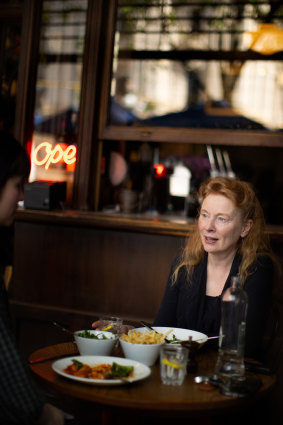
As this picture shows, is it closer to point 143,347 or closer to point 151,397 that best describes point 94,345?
point 143,347

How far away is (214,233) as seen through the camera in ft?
8.42

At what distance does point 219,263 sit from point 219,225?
0.19 m

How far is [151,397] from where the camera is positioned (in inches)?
67.9

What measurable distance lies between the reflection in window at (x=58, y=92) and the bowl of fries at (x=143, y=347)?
2288 millimetres

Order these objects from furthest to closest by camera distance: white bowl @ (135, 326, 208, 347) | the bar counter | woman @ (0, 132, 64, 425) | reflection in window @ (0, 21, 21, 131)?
reflection in window @ (0, 21, 21, 131), the bar counter, white bowl @ (135, 326, 208, 347), woman @ (0, 132, 64, 425)

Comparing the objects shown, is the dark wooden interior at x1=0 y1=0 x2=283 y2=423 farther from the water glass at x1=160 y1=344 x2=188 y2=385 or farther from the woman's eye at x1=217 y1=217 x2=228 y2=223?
the water glass at x1=160 y1=344 x2=188 y2=385

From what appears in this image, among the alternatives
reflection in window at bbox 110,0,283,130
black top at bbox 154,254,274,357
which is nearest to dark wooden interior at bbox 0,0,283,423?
reflection in window at bbox 110,0,283,130

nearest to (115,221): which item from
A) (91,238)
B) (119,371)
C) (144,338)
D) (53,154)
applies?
(91,238)

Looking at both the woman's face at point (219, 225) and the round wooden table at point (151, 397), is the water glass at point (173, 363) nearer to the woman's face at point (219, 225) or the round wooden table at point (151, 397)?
the round wooden table at point (151, 397)

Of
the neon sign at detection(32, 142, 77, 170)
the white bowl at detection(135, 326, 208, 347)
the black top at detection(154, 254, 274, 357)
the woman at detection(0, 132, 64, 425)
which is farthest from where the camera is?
the neon sign at detection(32, 142, 77, 170)

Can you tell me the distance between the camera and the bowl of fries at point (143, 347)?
1.98m

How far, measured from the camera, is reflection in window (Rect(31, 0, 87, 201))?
425cm

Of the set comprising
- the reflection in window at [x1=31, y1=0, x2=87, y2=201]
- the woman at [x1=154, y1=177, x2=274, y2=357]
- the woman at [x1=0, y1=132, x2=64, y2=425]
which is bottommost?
the woman at [x1=0, y1=132, x2=64, y2=425]

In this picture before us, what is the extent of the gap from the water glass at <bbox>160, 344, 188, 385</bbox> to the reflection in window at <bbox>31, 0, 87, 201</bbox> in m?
2.50
